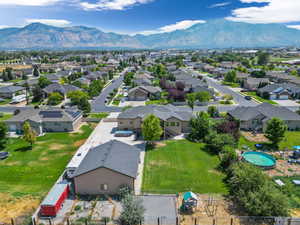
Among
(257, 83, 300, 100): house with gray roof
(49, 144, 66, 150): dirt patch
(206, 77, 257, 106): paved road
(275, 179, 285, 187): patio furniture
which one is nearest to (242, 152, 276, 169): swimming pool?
(275, 179, 285, 187): patio furniture

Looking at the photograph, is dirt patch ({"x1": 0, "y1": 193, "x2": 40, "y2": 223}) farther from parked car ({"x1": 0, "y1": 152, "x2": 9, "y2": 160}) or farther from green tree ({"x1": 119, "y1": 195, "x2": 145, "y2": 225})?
parked car ({"x1": 0, "y1": 152, "x2": 9, "y2": 160})

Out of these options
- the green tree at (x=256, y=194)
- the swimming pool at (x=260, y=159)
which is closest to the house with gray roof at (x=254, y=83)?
the swimming pool at (x=260, y=159)

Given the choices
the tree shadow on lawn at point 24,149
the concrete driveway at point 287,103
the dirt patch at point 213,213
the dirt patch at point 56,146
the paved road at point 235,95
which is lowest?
the dirt patch at point 213,213

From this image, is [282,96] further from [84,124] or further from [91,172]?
[91,172]

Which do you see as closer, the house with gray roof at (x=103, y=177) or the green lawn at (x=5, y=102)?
the house with gray roof at (x=103, y=177)

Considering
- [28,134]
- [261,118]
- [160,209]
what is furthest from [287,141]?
[28,134]

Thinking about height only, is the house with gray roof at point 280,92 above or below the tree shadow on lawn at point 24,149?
above

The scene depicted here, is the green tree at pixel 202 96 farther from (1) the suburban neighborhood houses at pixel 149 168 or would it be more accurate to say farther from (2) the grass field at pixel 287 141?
(2) the grass field at pixel 287 141
